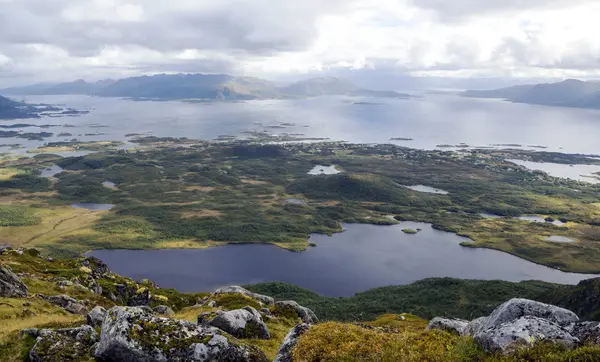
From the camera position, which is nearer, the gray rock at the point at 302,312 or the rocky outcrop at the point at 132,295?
the gray rock at the point at 302,312

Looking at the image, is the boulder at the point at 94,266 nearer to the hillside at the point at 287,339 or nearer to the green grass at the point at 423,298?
the hillside at the point at 287,339

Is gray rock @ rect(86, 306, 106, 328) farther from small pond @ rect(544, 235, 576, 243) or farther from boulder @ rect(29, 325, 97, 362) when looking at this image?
small pond @ rect(544, 235, 576, 243)

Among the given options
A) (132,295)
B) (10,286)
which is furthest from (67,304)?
(132,295)

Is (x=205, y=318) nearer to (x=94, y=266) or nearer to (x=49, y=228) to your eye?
(x=94, y=266)

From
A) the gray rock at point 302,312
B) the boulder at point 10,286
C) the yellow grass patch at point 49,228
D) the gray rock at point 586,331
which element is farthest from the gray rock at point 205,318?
the yellow grass patch at point 49,228

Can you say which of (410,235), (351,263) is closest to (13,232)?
(351,263)

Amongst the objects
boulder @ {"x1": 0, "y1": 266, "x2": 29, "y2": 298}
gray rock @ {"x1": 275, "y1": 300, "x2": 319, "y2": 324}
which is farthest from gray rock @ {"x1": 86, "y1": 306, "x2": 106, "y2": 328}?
gray rock @ {"x1": 275, "y1": 300, "x2": 319, "y2": 324}
